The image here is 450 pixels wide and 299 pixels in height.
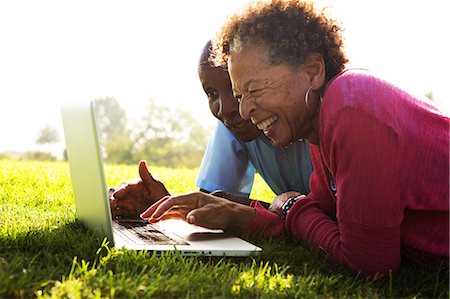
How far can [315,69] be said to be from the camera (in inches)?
103

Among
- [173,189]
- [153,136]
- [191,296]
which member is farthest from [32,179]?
[153,136]

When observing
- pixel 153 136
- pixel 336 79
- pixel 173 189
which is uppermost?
pixel 336 79

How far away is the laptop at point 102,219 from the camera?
2.44 metres

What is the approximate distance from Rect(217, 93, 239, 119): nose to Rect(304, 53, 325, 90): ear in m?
1.09

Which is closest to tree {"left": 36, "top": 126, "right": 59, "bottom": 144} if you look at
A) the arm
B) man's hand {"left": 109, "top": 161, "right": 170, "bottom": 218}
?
the arm

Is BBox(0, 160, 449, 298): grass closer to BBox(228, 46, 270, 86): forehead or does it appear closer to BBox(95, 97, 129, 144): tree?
BBox(228, 46, 270, 86): forehead

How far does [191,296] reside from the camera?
2.04 meters

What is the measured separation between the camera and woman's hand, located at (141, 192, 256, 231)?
9.26 feet

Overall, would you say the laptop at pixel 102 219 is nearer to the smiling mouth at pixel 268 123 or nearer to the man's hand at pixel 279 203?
the man's hand at pixel 279 203

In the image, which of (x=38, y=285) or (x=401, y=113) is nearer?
(x=38, y=285)

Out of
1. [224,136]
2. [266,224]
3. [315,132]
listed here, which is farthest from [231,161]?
[315,132]

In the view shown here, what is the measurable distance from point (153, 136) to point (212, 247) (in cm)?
3008

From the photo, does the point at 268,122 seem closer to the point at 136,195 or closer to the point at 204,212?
the point at 204,212

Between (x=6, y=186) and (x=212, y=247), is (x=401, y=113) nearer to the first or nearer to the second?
(x=212, y=247)
